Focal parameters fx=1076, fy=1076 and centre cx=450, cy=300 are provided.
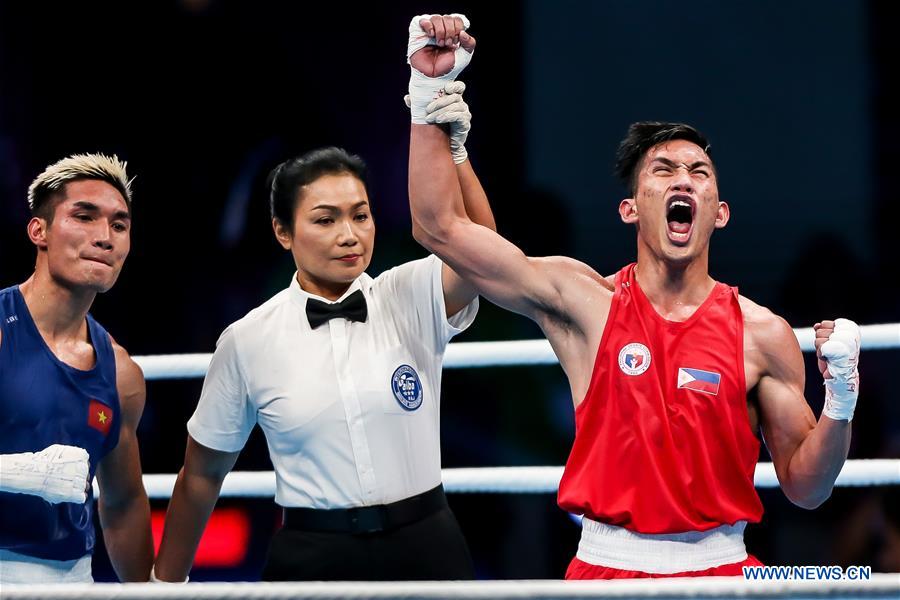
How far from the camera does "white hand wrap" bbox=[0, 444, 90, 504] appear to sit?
1941 millimetres

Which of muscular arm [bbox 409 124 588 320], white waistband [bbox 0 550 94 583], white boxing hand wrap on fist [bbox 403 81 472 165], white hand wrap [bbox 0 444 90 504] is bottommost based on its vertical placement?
white waistband [bbox 0 550 94 583]

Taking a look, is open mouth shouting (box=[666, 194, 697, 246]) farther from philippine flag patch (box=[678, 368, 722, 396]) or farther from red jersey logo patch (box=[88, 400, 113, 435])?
red jersey logo patch (box=[88, 400, 113, 435])

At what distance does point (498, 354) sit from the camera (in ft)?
8.11

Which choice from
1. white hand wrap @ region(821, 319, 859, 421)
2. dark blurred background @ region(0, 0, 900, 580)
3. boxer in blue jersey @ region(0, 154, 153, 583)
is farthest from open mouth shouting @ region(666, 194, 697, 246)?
dark blurred background @ region(0, 0, 900, 580)

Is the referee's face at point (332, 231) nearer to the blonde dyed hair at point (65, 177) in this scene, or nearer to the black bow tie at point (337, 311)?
the black bow tie at point (337, 311)

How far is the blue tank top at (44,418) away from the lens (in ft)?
6.96

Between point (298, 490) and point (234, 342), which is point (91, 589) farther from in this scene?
point (234, 342)

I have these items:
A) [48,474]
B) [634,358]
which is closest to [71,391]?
[48,474]

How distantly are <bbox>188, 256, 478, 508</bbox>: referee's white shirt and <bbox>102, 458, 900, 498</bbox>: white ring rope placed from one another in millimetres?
324

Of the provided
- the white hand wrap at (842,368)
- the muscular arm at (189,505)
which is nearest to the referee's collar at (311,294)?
the muscular arm at (189,505)

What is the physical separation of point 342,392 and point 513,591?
99 centimetres

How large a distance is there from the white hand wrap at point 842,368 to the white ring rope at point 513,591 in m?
0.69

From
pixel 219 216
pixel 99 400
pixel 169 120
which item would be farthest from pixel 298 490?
pixel 169 120

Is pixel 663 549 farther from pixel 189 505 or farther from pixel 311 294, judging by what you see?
pixel 189 505
